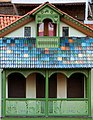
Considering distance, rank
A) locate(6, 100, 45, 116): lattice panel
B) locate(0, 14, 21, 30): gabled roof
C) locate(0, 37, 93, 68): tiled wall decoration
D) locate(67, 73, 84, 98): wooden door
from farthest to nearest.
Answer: locate(0, 14, 21, 30): gabled roof < locate(67, 73, 84, 98): wooden door < locate(6, 100, 45, 116): lattice panel < locate(0, 37, 93, 68): tiled wall decoration

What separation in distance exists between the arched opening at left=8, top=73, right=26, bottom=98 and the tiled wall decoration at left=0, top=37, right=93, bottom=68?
1.43 meters

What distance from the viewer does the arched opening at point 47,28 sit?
24.6 metres

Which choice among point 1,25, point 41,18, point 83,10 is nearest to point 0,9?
point 83,10

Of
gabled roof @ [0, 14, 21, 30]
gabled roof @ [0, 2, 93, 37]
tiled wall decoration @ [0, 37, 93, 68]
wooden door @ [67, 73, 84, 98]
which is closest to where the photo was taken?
tiled wall decoration @ [0, 37, 93, 68]

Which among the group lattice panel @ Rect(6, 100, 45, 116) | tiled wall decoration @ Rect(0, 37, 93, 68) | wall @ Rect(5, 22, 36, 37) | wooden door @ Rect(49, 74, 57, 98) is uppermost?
wall @ Rect(5, 22, 36, 37)

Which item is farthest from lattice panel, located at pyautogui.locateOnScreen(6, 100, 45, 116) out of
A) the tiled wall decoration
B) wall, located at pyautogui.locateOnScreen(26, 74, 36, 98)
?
the tiled wall decoration

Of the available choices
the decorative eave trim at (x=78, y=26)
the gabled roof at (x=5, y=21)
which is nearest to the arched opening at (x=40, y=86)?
the decorative eave trim at (x=78, y=26)

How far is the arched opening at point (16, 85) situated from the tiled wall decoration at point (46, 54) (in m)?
1.43

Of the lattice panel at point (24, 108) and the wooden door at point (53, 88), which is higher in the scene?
the wooden door at point (53, 88)

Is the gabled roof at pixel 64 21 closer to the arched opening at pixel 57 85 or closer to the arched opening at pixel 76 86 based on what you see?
the arched opening at pixel 76 86

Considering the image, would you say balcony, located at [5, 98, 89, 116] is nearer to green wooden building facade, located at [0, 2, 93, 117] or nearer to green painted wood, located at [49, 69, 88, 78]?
green wooden building facade, located at [0, 2, 93, 117]

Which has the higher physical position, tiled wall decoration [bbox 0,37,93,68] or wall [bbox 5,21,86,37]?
wall [bbox 5,21,86,37]

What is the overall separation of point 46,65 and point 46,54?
2.68 ft

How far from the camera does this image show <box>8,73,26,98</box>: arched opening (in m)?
24.5
